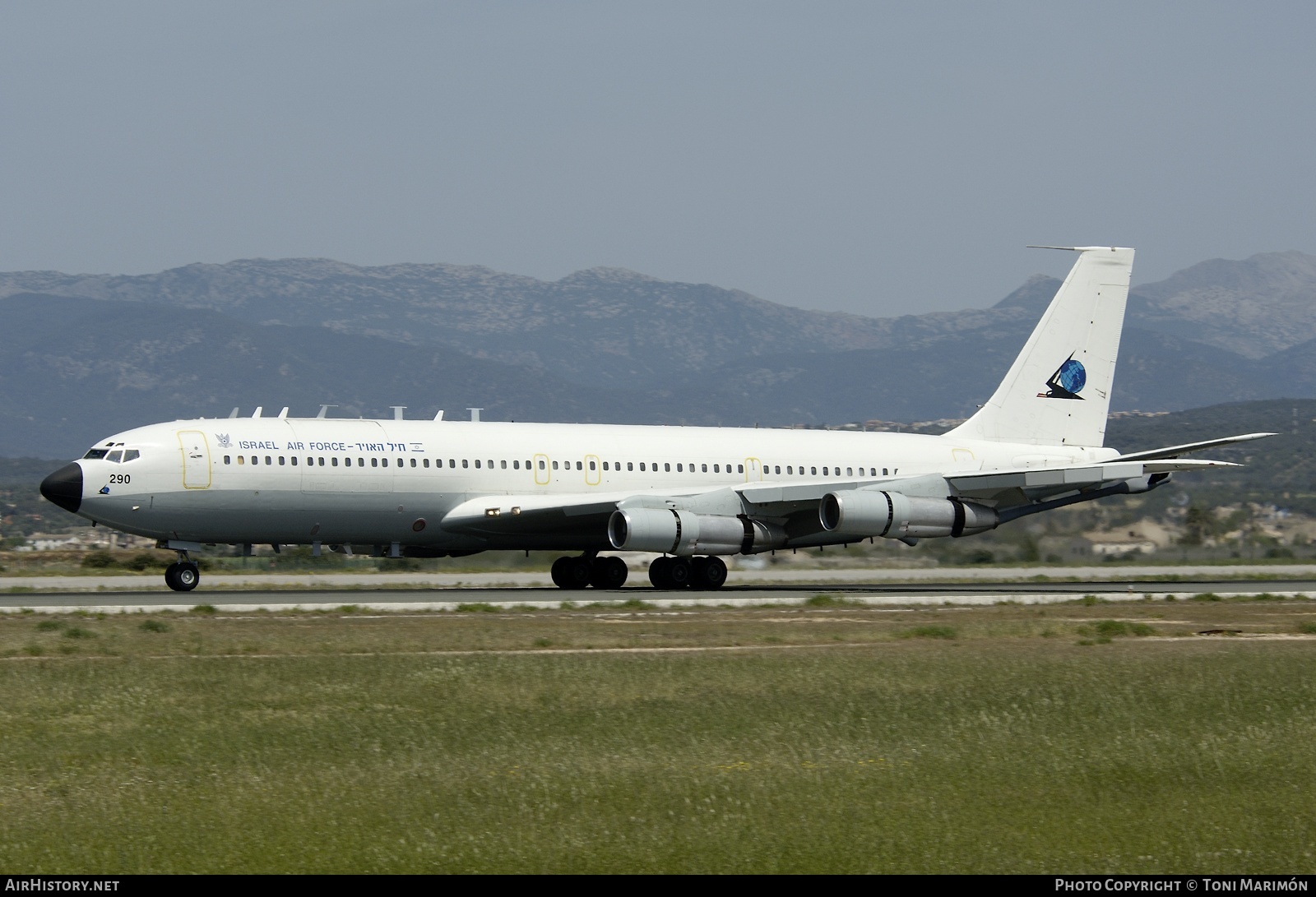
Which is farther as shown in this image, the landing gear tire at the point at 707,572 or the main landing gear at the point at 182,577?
the landing gear tire at the point at 707,572

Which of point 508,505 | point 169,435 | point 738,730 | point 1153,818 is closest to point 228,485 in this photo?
point 169,435

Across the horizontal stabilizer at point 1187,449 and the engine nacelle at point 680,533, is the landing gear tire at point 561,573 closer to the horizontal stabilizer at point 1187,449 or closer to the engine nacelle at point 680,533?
the engine nacelle at point 680,533

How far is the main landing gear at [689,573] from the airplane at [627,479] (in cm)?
5

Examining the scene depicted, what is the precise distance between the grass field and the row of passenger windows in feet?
38.2

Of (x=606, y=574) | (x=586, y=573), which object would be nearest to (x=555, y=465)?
(x=586, y=573)

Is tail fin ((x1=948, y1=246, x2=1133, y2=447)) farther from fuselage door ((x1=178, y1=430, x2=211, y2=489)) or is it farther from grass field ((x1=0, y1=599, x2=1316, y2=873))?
grass field ((x1=0, y1=599, x2=1316, y2=873))

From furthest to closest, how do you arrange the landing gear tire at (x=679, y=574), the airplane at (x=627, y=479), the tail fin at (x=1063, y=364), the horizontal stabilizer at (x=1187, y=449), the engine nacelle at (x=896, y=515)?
the tail fin at (x=1063, y=364) → the landing gear tire at (x=679, y=574) → the engine nacelle at (x=896, y=515) → the horizontal stabilizer at (x=1187, y=449) → the airplane at (x=627, y=479)

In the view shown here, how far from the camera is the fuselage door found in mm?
36938

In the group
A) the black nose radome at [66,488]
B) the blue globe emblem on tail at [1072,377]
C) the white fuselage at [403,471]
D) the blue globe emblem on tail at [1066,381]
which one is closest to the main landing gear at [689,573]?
the white fuselage at [403,471]

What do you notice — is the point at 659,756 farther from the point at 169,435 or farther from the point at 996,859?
the point at 169,435

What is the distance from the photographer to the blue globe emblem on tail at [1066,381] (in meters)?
48.6

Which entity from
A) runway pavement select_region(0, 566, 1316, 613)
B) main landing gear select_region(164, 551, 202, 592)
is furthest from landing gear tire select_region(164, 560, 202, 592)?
runway pavement select_region(0, 566, 1316, 613)

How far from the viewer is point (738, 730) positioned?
1677cm

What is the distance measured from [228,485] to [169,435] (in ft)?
5.92
